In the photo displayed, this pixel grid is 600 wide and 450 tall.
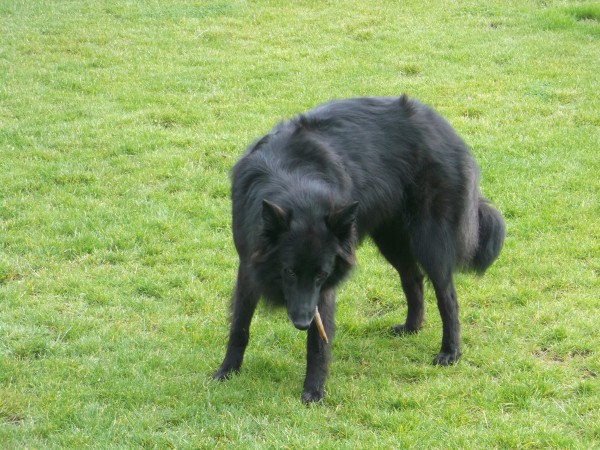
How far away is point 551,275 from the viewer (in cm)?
733

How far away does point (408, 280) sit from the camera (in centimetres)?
660

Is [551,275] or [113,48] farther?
[113,48]

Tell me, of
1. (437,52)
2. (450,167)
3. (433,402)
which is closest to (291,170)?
(450,167)

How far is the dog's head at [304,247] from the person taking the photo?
5.03 m

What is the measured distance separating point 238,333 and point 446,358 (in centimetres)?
158

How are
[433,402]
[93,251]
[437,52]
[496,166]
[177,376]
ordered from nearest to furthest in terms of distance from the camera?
[433,402], [177,376], [93,251], [496,166], [437,52]

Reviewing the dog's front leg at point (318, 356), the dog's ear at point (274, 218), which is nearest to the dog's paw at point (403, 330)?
the dog's front leg at point (318, 356)

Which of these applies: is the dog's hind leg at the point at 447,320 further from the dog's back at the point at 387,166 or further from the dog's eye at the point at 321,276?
the dog's eye at the point at 321,276

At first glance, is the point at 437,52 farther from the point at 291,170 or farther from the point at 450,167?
the point at 291,170

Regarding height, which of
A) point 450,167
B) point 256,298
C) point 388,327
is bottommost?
point 388,327

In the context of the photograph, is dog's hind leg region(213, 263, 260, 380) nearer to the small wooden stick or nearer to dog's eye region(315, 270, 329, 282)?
the small wooden stick

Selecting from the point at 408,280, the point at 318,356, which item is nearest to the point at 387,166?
the point at 408,280

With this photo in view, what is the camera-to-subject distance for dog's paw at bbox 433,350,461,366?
20.0ft

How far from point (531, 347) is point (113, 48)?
9.78m
